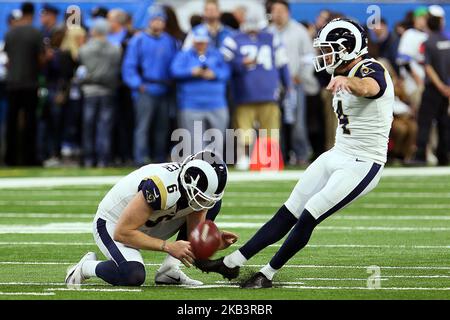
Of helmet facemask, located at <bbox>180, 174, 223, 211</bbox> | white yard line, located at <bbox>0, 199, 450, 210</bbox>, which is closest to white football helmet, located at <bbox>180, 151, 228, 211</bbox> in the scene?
helmet facemask, located at <bbox>180, 174, 223, 211</bbox>

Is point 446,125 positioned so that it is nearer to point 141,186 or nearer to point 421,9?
Result: point 421,9

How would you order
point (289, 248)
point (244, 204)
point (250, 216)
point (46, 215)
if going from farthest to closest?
point (244, 204)
point (46, 215)
point (250, 216)
point (289, 248)

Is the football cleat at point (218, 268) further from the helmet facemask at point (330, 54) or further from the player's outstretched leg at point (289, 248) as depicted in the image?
the helmet facemask at point (330, 54)

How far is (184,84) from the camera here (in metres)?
16.5

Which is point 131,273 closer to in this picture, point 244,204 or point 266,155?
point 244,204

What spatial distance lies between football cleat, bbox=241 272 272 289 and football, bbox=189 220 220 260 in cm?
28

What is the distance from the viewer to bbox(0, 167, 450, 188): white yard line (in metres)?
15.2

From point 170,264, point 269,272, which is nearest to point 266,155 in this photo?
point 170,264

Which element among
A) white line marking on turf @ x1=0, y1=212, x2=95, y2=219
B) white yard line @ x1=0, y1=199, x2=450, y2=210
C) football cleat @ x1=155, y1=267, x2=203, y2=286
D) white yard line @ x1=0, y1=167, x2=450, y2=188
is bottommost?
white yard line @ x1=0, y1=167, x2=450, y2=188

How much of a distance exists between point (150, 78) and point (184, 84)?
1.76 ft

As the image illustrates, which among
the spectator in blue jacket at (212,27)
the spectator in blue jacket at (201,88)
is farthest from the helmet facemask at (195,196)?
the spectator in blue jacket at (212,27)

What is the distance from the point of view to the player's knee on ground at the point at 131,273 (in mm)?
7562

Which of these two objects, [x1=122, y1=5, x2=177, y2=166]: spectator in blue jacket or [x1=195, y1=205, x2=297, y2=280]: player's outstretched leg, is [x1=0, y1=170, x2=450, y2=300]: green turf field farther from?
[x1=122, y1=5, x2=177, y2=166]: spectator in blue jacket

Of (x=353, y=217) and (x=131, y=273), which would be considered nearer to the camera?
(x=131, y=273)
